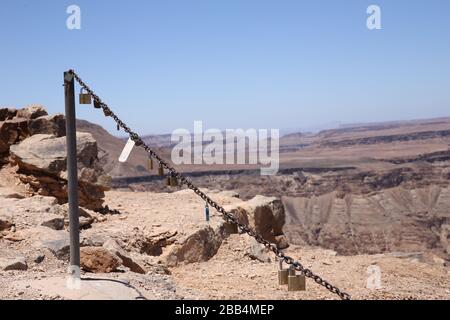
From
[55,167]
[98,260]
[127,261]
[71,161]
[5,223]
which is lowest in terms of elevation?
[127,261]

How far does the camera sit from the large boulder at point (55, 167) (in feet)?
43.2

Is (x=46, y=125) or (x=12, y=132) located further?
(x=12, y=132)

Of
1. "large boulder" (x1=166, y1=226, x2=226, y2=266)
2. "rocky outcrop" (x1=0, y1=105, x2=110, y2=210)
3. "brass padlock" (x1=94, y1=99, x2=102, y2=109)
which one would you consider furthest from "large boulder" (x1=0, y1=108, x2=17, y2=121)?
"brass padlock" (x1=94, y1=99, x2=102, y2=109)

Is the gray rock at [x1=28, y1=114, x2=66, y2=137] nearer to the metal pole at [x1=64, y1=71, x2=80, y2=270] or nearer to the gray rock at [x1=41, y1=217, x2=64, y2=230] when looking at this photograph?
the gray rock at [x1=41, y1=217, x2=64, y2=230]

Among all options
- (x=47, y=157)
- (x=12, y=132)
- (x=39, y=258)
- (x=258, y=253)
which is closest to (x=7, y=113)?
(x=12, y=132)

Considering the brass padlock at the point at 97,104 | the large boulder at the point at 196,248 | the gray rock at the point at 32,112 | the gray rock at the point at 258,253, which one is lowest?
the gray rock at the point at 258,253

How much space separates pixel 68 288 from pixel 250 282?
4545mm

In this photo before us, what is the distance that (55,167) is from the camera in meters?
13.1

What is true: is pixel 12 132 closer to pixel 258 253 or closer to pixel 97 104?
pixel 258 253

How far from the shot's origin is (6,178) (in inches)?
540

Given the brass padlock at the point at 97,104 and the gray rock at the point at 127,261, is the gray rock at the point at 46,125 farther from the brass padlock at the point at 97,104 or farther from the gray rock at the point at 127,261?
the brass padlock at the point at 97,104

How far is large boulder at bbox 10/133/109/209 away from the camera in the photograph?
43.2 feet

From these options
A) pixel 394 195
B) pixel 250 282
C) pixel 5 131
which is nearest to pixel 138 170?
pixel 394 195

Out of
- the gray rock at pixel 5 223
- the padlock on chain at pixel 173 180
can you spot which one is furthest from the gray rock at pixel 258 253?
the padlock on chain at pixel 173 180
